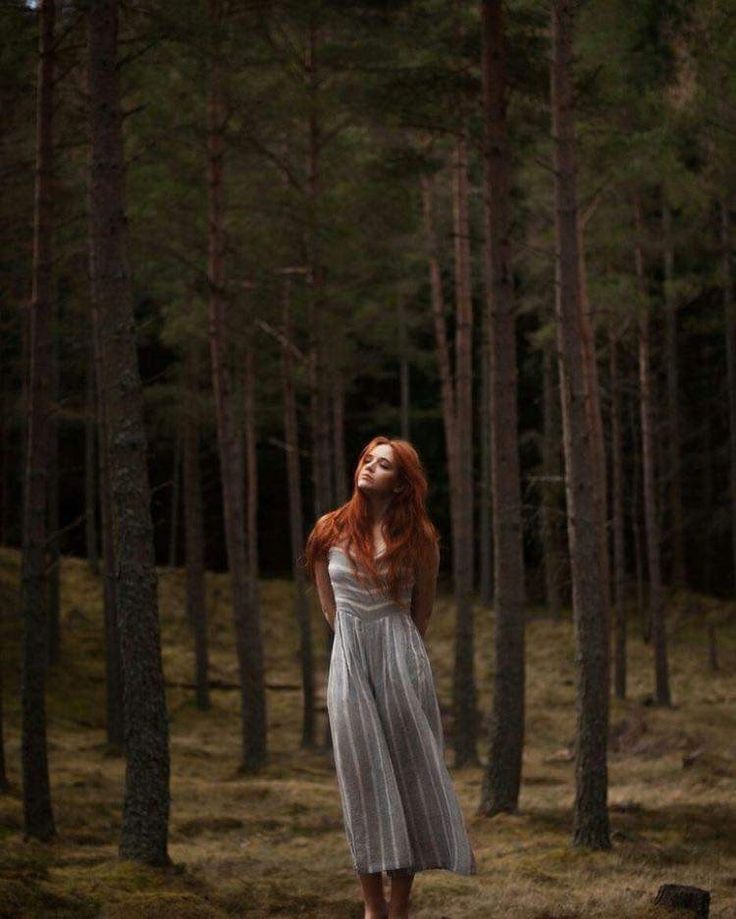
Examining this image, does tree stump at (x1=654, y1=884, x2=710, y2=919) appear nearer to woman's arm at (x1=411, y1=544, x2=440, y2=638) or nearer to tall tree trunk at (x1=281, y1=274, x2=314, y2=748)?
woman's arm at (x1=411, y1=544, x2=440, y2=638)

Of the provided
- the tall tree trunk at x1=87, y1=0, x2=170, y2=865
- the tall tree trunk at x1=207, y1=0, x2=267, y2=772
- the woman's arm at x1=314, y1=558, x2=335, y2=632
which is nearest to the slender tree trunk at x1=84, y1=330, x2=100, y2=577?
the tall tree trunk at x1=207, y1=0, x2=267, y2=772

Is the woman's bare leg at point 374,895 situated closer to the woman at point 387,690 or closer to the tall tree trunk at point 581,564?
the woman at point 387,690

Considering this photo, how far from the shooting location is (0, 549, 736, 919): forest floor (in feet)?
27.8

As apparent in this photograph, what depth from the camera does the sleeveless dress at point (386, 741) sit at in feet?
18.6

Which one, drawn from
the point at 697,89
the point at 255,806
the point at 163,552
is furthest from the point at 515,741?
the point at 163,552

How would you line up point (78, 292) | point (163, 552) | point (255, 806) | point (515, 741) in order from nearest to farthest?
point (515, 741) → point (255, 806) → point (78, 292) → point (163, 552)

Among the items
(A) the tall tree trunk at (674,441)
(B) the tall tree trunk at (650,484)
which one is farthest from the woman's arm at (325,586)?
(A) the tall tree trunk at (674,441)

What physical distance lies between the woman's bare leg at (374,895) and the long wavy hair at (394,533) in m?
1.18

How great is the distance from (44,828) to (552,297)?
47.7ft

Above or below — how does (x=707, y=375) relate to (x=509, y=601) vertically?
above

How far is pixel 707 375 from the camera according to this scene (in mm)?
33844

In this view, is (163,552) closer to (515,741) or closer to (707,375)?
(707,375)

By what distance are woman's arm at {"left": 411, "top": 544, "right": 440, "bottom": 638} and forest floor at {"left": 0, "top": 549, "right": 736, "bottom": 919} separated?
8.97ft

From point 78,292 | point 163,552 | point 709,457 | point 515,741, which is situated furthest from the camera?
point 163,552
